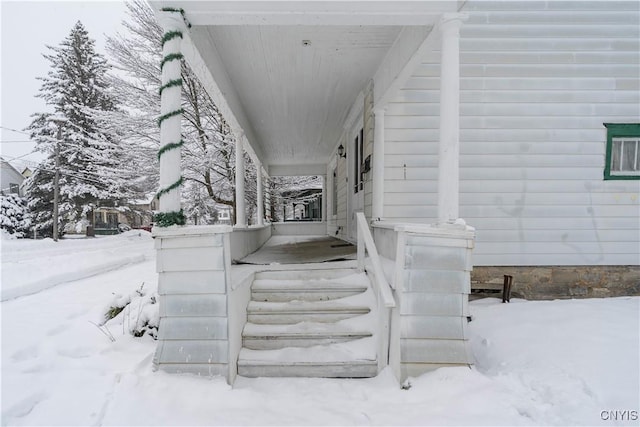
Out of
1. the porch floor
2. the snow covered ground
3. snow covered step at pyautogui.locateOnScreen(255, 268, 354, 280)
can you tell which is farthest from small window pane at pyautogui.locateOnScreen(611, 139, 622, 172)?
snow covered step at pyautogui.locateOnScreen(255, 268, 354, 280)

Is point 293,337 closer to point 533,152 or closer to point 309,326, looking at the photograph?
point 309,326

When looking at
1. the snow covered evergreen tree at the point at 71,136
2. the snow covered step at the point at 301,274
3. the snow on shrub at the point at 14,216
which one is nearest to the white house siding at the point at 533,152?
the snow covered step at the point at 301,274

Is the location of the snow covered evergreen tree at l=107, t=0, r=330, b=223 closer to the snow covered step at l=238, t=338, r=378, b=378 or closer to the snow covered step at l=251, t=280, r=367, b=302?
the snow covered step at l=251, t=280, r=367, b=302

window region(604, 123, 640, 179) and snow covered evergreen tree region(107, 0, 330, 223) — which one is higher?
snow covered evergreen tree region(107, 0, 330, 223)

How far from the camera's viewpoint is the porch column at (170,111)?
2.50 metres

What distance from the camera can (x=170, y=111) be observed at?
2521 mm

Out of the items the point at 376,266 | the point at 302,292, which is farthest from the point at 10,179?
the point at 376,266

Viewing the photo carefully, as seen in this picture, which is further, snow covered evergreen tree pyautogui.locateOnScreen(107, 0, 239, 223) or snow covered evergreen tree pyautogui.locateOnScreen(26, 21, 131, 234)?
snow covered evergreen tree pyautogui.locateOnScreen(26, 21, 131, 234)

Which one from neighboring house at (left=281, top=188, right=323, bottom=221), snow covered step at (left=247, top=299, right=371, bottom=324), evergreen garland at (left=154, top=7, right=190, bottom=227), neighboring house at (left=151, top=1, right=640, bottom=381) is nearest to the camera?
evergreen garland at (left=154, top=7, right=190, bottom=227)

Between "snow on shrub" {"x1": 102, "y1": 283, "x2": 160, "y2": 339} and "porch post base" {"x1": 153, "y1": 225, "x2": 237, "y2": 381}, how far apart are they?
35.5 inches

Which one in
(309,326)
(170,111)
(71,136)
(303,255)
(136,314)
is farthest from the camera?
(71,136)

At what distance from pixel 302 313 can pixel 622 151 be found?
498 cm

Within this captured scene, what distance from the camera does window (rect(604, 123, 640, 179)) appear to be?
4.46m

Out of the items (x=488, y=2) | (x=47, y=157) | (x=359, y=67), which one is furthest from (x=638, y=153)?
(x=47, y=157)
